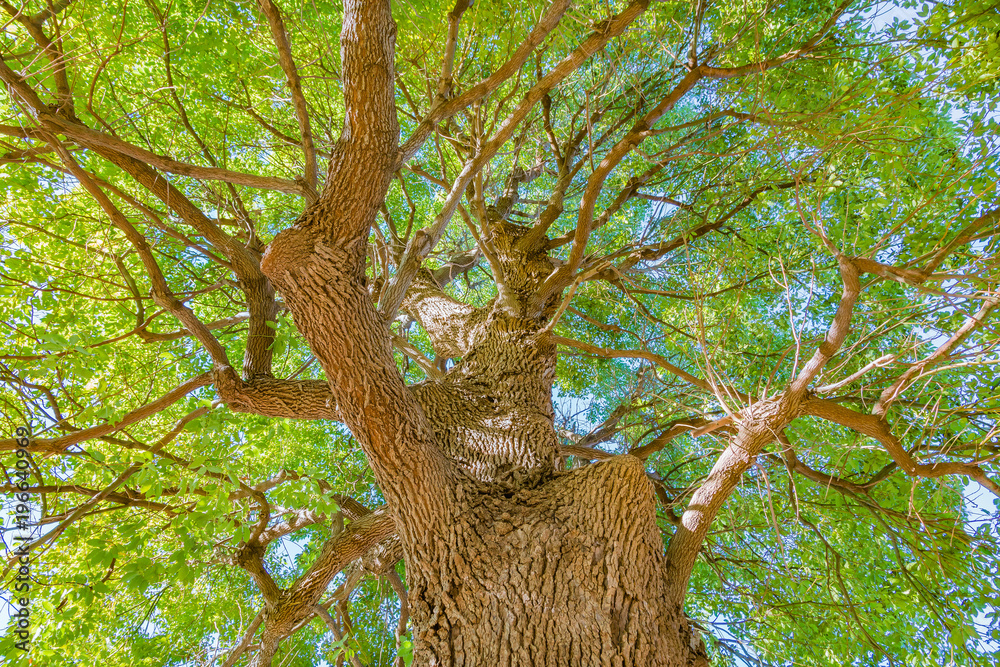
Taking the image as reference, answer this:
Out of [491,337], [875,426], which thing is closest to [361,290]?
[491,337]

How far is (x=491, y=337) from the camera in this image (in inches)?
157

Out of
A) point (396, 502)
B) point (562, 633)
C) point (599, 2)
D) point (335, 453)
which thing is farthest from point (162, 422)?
point (599, 2)

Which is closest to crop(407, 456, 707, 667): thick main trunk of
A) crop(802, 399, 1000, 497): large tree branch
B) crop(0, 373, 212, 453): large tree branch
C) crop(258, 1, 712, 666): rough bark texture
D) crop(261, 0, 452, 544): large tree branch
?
crop(258, 1, 712, 666): rough bark texture

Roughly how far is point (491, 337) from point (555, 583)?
205 centimetres

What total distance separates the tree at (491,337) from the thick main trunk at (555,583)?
0.5 inches

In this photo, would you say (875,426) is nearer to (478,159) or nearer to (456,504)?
(456,504)

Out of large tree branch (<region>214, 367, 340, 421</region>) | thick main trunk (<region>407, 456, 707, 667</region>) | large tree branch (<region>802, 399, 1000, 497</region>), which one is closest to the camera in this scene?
thick main trunk (<region>407, 456, 707, 667</region>)

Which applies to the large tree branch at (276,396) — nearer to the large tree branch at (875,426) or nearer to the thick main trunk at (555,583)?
the thick main trunk at (555,583)

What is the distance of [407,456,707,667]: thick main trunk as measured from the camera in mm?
2146

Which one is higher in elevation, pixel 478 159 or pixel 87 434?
pixel 478 159

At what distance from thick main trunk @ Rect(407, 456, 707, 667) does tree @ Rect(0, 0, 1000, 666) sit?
1 centimetres

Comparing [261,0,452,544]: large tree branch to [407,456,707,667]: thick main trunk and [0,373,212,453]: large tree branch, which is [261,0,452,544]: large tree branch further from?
[0,373,212,453]: large tree branch

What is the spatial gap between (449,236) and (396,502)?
500 centimetres

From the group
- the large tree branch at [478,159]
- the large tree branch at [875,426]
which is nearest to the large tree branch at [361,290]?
the large tree branch at [478,159]
